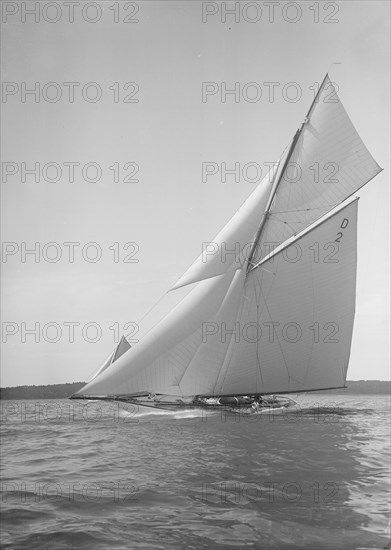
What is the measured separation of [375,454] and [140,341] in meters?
10.7

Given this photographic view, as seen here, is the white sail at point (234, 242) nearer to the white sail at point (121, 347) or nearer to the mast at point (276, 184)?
the mast at point (276, 184)

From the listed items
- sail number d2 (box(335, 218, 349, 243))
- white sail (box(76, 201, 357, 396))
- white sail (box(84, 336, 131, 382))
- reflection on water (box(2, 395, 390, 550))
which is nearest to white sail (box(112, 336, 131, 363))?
white sail (box(84, 336, 131, 382))

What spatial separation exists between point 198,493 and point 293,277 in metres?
20.3

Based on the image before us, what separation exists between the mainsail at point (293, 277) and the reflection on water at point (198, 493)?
9593mm

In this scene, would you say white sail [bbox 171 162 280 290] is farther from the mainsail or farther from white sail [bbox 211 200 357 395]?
white sail [bbox 211 200 357 395]

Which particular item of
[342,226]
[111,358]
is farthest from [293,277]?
[111,358]

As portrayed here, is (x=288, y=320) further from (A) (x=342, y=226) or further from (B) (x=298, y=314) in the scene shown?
(A) (x=342, y=226)

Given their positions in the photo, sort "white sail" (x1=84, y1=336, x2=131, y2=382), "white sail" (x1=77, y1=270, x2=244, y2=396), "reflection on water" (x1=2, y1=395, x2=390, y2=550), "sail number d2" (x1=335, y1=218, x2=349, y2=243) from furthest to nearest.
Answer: "white sail" (x1=84, y1=336, x2=131, y2=382) → "sail number d2" (x1=335, y1=218, x2=349, y2=243) → "white sail" (x1=77, y1=270, x2=244, y2=396) → "reflection on water" (x1=2, y1=395, x2=390, y2=550)

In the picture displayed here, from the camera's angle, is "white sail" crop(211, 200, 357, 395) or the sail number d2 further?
the sail number d2

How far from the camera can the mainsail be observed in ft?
86.9

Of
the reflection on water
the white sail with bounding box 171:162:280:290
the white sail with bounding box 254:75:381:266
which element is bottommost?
the reflection on water

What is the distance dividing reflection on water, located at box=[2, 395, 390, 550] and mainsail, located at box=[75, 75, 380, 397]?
31.5ft

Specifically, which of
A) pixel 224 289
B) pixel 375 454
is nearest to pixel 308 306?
pixel 224 289

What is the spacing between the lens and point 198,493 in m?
9.14
